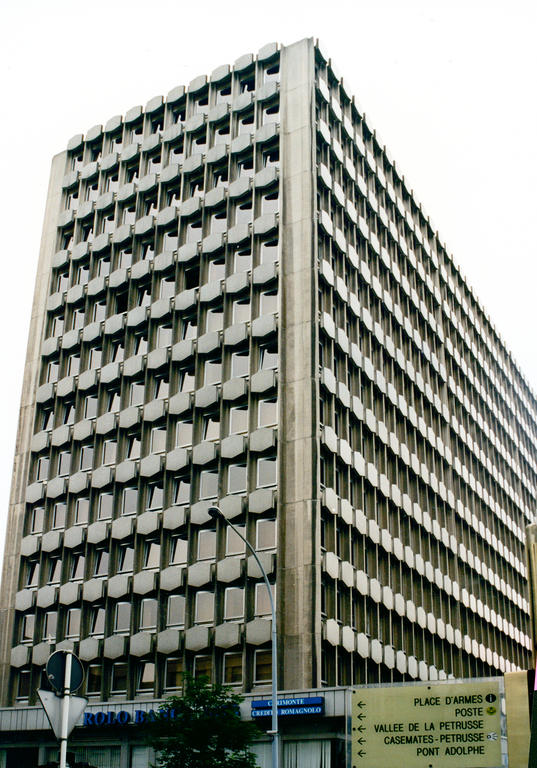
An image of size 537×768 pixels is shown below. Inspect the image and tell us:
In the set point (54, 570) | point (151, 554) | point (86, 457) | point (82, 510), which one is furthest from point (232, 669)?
point (86, 457)

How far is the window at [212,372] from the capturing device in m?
44.9

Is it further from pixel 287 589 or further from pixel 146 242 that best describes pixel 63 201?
pixel 287 589

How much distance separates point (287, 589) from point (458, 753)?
52.8 feet

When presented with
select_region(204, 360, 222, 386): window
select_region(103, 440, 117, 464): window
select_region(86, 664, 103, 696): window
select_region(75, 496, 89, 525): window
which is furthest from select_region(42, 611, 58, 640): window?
select_region(204, 360, 222, 386): window

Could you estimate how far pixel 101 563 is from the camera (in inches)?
1767

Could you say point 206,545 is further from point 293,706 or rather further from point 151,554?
point 293,706

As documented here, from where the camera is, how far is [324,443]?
136 ft

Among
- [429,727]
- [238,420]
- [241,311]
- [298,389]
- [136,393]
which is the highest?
[241,311]

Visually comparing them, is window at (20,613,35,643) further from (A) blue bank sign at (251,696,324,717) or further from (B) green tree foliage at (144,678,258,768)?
(B) green tree foliage at (144,678,258,768)

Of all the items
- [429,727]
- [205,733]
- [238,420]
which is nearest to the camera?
[429,727]

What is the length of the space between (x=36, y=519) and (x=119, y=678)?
10762 millimetres

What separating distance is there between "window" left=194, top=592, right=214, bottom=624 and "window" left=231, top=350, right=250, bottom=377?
10.5 metres

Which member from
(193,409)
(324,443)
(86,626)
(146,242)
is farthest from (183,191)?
(86,626)

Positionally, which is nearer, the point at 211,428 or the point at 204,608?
the point at 204,608
